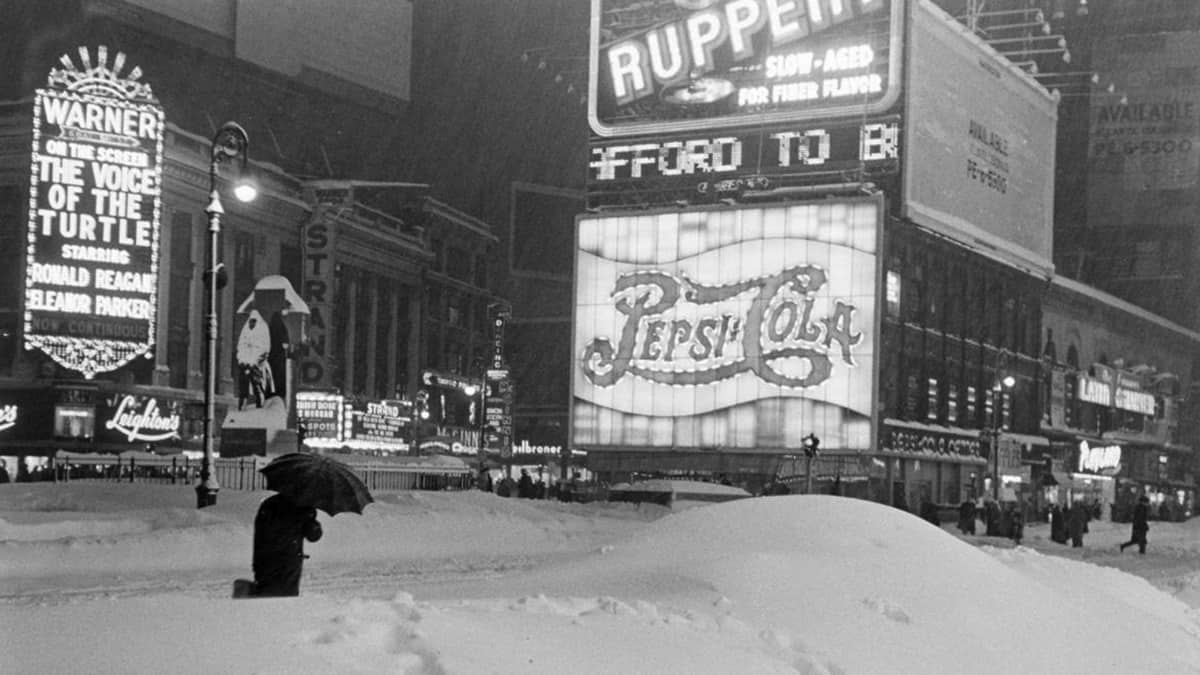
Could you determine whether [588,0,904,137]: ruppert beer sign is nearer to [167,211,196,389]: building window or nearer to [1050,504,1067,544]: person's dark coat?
[167,211,196,389]: building window

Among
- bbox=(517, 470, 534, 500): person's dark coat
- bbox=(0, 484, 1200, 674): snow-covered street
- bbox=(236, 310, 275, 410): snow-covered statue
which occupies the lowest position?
bbox=(517, 470, 534, 500): person's dark coat

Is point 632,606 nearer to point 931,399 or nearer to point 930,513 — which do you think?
point 930,513

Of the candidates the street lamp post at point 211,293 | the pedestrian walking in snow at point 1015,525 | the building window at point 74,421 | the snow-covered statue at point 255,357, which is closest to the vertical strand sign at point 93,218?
the building window at point 74,421

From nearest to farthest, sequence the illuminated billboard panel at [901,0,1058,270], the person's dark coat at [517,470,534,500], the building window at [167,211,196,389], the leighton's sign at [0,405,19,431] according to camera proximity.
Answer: the person's dark coat at [517,470,534,500]
the leighton's sign at [0,405,19,431]
the building window at [167,211,196,389]
the illuminated billboard panel at [901,0,1058,270]

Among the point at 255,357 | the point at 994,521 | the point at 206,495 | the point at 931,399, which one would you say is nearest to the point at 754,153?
the point at 931,399

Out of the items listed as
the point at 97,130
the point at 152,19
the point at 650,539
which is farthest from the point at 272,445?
the point at 152,19

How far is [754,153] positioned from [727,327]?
8984 mm

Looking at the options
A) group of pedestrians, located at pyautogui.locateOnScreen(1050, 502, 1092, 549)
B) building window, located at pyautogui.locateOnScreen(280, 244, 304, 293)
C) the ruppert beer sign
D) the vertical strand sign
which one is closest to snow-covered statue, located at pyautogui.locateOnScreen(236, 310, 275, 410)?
group of pedestrians, located at pyautogui.locateOnScreen(1050, 502, 1092, 549)

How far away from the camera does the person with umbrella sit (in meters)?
11.5

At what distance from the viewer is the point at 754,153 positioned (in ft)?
254

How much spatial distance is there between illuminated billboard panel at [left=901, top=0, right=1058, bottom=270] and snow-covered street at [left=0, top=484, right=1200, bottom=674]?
51259 millimetres

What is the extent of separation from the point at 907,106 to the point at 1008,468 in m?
18.9

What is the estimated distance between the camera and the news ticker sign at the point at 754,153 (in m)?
74.9

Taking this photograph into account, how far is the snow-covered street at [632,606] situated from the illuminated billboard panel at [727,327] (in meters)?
46.4
